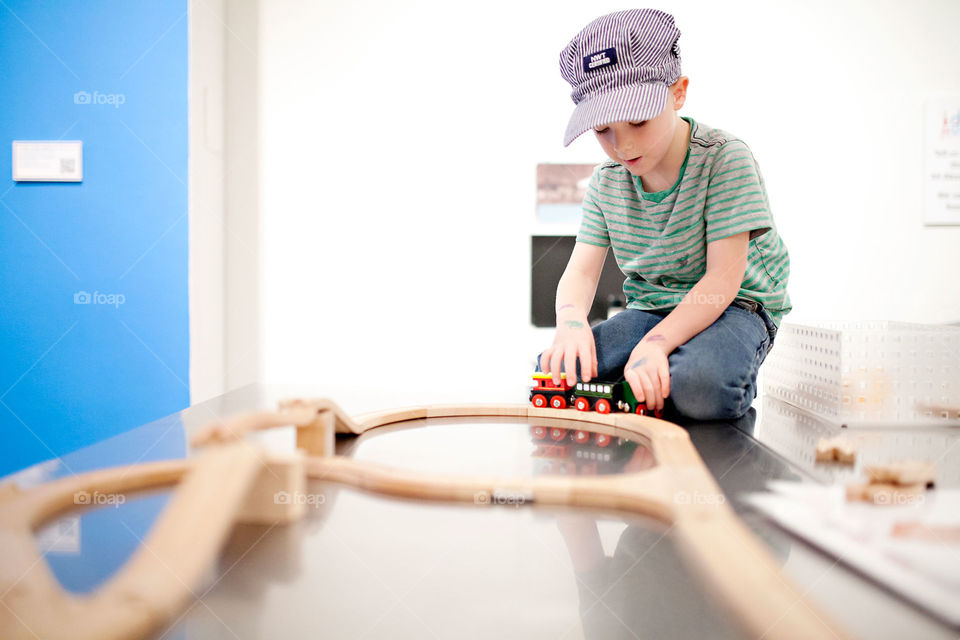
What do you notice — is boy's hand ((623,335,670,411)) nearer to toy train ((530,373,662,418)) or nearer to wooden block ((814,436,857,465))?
toy train ((530,373,662,418))

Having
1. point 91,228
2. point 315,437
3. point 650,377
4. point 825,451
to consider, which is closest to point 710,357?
point 650,377

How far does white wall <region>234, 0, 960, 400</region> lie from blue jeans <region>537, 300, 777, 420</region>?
1.33 meters

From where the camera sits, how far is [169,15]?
218 centimetres

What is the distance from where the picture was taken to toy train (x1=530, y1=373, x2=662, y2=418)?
1.11m

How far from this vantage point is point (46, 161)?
2139 millimetres

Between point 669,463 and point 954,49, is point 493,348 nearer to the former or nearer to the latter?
point 669,463

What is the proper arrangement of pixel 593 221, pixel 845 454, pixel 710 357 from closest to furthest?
pixel 845 454, pixel 710 357, pixel 593 221

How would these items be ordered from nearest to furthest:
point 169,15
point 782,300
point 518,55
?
point 782,300
point 169,15
point 518,55

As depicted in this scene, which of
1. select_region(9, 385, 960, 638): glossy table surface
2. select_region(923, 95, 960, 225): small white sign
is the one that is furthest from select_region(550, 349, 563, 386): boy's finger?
select_region(923, 95, 960, 225): small white sign

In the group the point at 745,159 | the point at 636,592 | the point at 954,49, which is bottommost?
the point at 636,592

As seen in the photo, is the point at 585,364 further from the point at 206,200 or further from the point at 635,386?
the point at 206,200

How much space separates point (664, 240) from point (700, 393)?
13.0 inches

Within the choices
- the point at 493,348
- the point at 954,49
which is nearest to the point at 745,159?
the point at 493,348

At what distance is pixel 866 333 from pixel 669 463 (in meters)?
0.67
